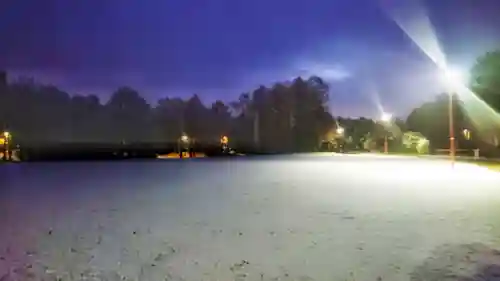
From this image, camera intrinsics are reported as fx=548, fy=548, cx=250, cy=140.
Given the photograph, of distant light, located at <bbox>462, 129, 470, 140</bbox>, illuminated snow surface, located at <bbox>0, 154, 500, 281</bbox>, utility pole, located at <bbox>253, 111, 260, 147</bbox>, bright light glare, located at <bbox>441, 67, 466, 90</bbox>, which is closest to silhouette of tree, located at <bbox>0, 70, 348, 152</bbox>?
utility pole, located at <bbox>253, 111, 260, 147</bbox>

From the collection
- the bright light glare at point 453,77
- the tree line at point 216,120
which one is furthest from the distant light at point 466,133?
the bright light glare at point 453,77

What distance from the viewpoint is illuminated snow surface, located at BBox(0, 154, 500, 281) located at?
5043mm

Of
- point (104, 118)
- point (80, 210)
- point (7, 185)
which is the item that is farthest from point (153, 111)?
point (80, 210)

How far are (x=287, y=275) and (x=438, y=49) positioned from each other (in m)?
32.8

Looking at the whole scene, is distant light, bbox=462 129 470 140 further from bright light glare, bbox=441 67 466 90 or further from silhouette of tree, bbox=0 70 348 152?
silhouette of tree, bbox=0 70 348 152

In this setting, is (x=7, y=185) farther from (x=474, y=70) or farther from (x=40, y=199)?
(x=474, y=70)

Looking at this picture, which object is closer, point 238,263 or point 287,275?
point 287,275

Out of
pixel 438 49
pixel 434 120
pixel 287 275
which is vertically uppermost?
pixel 438 49

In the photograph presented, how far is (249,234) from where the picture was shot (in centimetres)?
696

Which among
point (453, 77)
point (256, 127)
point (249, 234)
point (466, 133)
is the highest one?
point (453, 77)

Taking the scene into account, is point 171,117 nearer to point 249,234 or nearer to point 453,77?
point 453,77

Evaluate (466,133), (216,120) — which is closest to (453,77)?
(466,133)

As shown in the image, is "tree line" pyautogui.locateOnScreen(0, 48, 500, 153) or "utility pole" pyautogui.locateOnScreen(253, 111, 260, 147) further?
"utility pole" pyautogui.locateOnScreen(253, 111, 260, 147)

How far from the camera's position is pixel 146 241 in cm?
650
